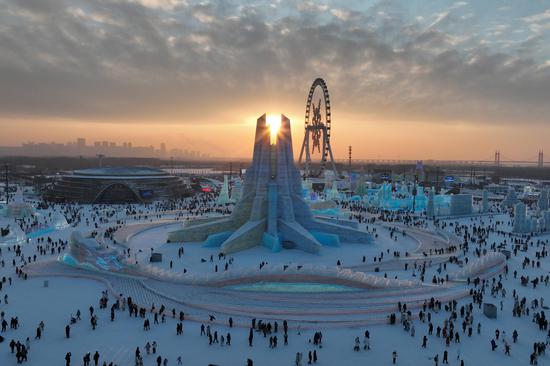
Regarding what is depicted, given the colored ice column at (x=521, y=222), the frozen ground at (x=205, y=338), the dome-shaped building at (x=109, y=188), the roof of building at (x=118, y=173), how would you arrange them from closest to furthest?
the frozen ground at (x=205, y=338)
the colored ice column at (x=521, y=222)
the dome-shaped building at (x=109, y=188)
the roof of building at (x=118, y=173)

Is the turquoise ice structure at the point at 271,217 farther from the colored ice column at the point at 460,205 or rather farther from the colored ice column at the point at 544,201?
the colored ice column at the point at 544,201

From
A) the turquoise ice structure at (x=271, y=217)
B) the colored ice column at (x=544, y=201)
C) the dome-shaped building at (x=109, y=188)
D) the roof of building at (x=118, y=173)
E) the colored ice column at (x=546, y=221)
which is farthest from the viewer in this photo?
the roof of building at (x=118, y=173)

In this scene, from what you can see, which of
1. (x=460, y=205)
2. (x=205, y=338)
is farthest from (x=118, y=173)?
(x=205, y=338)

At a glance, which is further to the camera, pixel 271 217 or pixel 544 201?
pixel 544 201

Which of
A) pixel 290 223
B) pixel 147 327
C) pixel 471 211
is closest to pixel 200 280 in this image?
pixel 147 327

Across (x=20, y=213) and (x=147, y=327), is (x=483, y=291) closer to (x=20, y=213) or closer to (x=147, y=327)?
(x=147, y=327)

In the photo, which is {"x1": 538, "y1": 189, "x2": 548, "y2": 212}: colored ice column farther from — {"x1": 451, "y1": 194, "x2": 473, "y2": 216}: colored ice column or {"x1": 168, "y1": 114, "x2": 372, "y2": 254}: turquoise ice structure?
{"x1": 168, "y1": 114, "x2": 372, "y2": 254}: turquoise ice structure

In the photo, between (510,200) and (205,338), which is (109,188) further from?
(510,200)

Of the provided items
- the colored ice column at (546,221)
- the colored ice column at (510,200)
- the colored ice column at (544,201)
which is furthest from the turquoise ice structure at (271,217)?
the colored ice column at (510,200)
